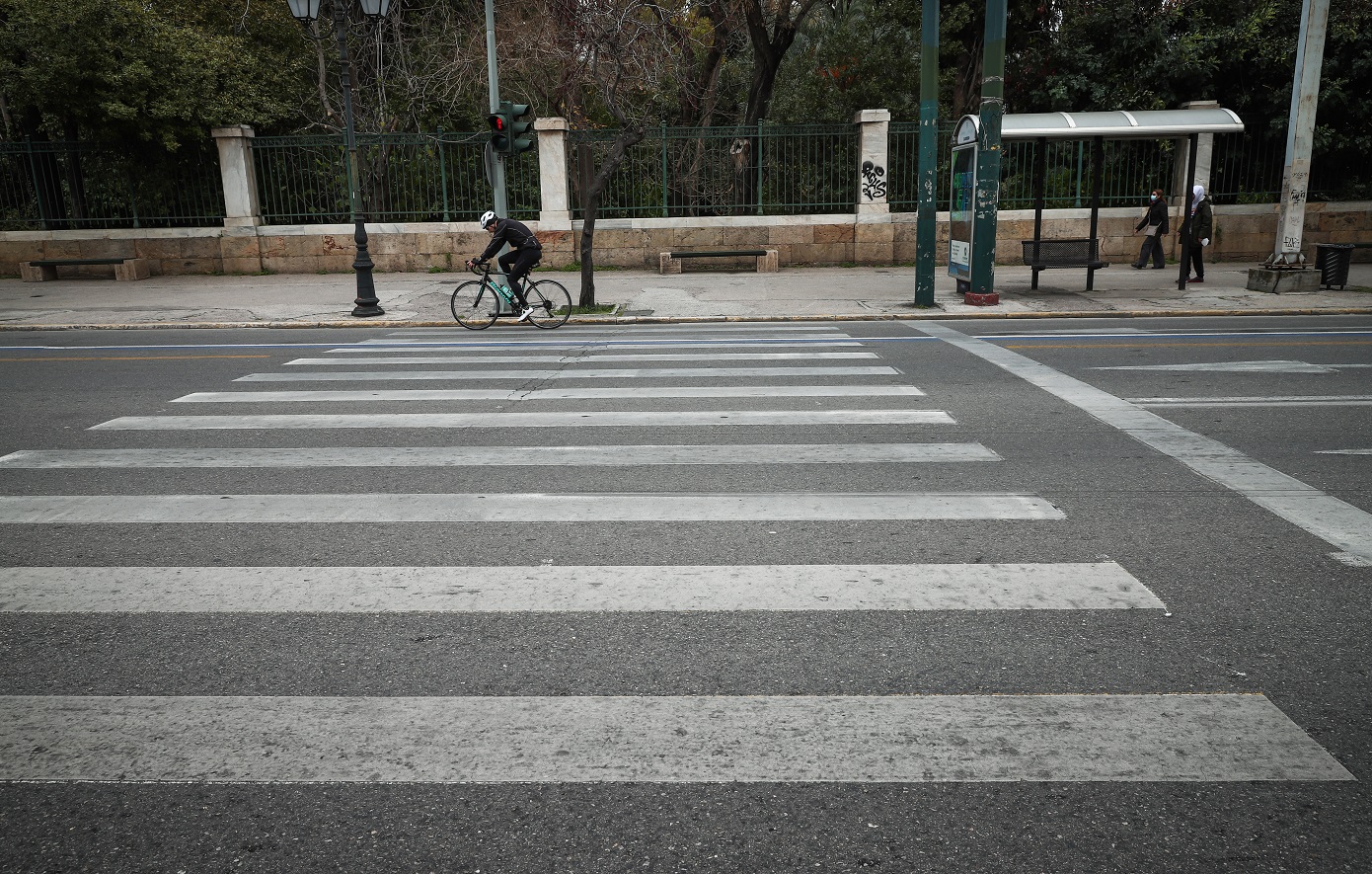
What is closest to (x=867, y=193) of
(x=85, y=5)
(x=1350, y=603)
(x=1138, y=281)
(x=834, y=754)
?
(x=1138, y=281)

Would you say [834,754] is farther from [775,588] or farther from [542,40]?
[542,40]

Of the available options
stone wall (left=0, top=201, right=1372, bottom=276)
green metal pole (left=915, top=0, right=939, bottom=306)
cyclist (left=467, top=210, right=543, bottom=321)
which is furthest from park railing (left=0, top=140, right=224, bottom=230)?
green metal pole (left=915, top=0, right=939, bottom=306)

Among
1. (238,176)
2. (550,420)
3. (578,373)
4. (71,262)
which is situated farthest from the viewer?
(238,176)

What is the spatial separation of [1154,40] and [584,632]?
23.4 metres

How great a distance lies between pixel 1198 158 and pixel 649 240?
1194cm

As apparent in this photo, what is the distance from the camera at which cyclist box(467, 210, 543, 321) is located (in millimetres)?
13797

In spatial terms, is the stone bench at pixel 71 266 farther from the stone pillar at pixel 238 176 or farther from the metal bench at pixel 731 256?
the metal bench at pixel 731 256

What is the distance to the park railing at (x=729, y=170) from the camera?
21.5 metres

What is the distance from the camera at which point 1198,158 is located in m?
20.9

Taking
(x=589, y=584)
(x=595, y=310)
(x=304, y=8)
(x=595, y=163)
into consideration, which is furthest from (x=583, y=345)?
(x=595, y=163)

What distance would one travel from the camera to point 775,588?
15.1 ft

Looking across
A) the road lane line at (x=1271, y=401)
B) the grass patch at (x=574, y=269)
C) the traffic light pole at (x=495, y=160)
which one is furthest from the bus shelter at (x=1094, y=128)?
the grass patch at (x=574, y=269)

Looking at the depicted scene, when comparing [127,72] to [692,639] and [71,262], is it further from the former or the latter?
[692,639]

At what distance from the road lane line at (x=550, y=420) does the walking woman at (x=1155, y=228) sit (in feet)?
47.3
